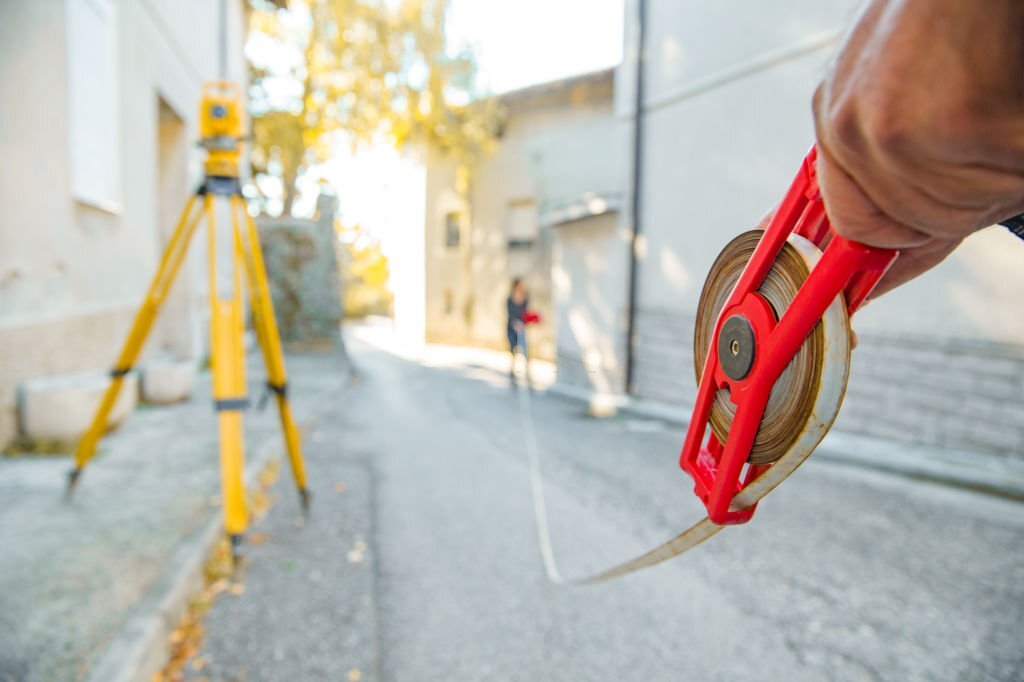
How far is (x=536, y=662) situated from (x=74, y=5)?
19.6 feet

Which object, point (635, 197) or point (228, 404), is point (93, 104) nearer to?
point (228, 404)

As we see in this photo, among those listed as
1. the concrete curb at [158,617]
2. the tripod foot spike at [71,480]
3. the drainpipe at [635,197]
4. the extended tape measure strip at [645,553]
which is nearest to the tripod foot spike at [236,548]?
the concrete curb at [158,617]

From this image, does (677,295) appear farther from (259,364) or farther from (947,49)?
(947,49)

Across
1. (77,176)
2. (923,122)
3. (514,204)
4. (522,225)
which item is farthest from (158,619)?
(514,204)

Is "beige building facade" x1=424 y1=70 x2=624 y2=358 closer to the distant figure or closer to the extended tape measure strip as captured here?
the distant figure

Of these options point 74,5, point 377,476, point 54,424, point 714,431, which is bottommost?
point 377,476

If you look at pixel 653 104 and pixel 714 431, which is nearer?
pixel 714 431

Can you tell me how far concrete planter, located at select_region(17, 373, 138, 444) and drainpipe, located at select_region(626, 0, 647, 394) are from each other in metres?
6.93

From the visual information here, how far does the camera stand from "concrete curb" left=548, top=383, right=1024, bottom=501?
5.38 meters

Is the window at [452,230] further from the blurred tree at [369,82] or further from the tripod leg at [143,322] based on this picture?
the tripod leg at [143,322]

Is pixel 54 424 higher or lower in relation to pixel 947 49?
lower

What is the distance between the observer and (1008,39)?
50cm

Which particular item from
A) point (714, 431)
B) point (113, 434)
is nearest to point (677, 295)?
point (113, 434)

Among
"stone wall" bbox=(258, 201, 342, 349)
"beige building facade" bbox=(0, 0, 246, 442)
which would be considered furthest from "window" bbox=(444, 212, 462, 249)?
"beige building facade" bbox=(0, 0, 246, 442)
